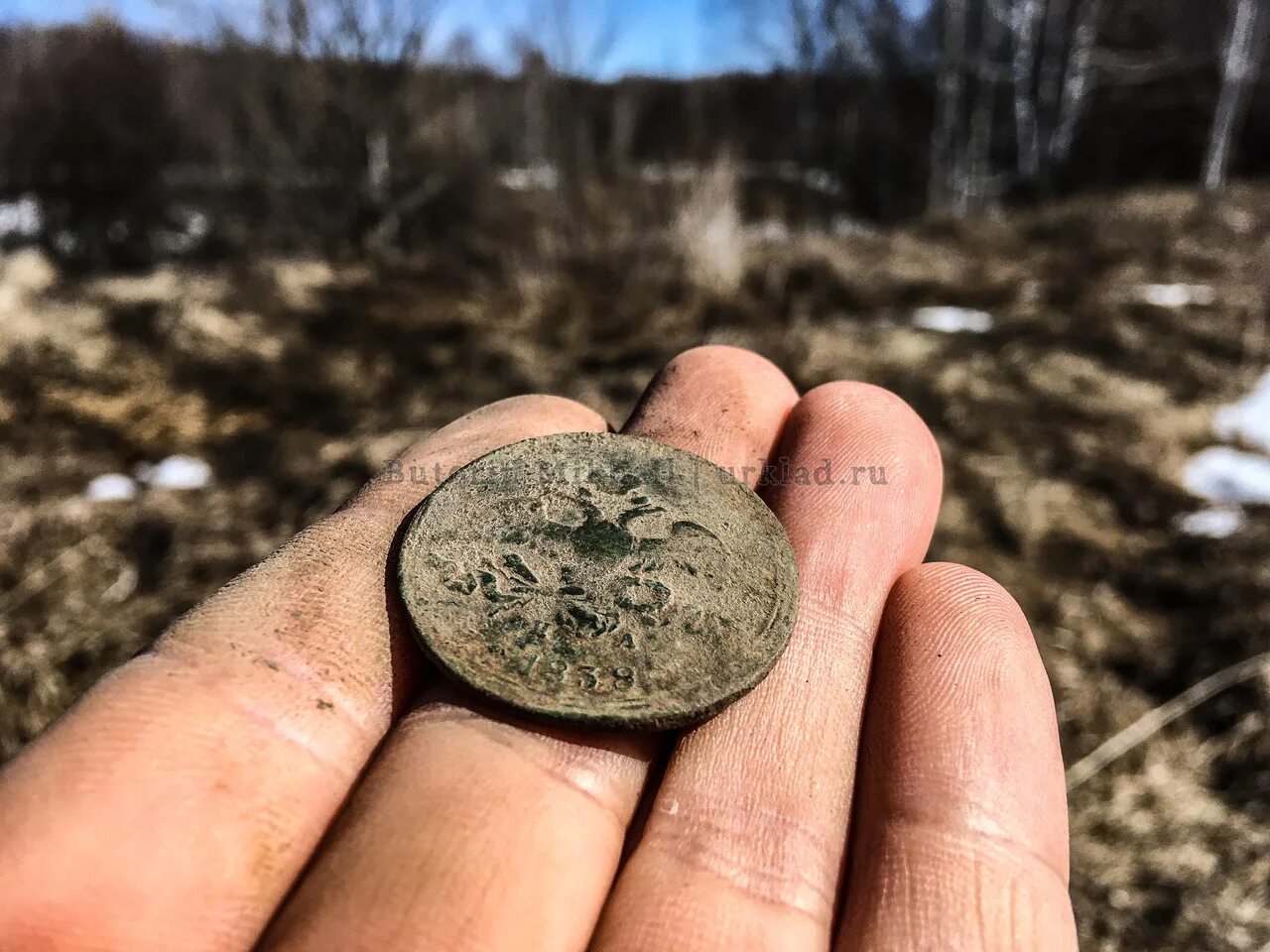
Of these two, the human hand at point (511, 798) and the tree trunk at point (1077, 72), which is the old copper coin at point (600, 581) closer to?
the human hand at point (511, 798)

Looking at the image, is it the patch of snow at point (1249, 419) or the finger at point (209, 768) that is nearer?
the finger at point (209, 768)

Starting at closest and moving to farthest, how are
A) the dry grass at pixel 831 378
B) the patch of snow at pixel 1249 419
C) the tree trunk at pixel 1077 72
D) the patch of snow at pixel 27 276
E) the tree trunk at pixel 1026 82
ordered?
1. the dry grass at pixel 831 378
2. the patch of snow at pixel 1249 419
3. the patch of snow at pixel 27 276
4. the tree trunk at pixel 1077 72
5. the tree trunk at pixel 1026 82

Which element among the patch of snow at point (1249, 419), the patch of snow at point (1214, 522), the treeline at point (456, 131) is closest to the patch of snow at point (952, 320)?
the patch of snow at point (1249, 419)

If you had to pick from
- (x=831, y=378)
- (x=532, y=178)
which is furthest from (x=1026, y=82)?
(x=831, y=378)

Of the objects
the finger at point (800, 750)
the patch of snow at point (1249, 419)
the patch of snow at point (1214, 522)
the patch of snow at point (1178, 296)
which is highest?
the finger at point (800, 750)

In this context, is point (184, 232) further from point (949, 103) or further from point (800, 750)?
point (949, 103)

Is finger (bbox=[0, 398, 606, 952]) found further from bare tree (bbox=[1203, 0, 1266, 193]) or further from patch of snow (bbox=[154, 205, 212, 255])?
bare tree (bbox=[1203, 0, 1266, 193])
